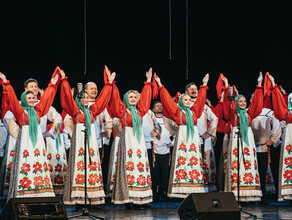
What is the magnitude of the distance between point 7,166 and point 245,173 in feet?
10.5

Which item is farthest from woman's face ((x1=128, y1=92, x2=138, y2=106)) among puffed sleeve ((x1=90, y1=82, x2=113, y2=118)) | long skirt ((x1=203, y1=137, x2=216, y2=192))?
long skirt ((x1=203, y1=137, x2=216, y2=192))

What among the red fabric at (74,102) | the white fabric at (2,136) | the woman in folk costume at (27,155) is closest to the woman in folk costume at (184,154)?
the red fabric at (74,102)

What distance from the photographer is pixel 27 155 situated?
6.18m

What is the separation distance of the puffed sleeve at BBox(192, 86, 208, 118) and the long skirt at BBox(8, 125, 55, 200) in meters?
2.23

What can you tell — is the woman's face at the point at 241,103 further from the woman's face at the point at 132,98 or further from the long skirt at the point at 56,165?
the long skirt at the point at 56,165

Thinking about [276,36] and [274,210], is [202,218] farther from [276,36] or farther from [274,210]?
[276,36]

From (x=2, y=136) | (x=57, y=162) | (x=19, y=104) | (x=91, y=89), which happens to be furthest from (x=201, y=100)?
(x=2, y=136)

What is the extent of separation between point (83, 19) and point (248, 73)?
280 centimetres

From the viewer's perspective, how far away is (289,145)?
23.4ft

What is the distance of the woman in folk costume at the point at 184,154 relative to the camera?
6965mm

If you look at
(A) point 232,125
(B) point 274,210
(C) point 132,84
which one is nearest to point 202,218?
(B) point 274,210

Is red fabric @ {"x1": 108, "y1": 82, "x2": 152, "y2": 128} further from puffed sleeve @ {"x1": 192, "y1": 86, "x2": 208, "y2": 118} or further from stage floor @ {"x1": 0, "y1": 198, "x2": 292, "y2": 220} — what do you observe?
stage floor @ {"x1": 0, "y1": 198, "x2": 292, "y2": 220}

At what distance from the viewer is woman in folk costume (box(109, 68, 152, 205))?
6.59 metres

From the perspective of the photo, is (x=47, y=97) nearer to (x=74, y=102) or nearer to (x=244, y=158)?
(x=74, y=102)
